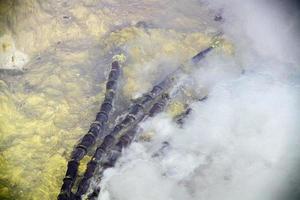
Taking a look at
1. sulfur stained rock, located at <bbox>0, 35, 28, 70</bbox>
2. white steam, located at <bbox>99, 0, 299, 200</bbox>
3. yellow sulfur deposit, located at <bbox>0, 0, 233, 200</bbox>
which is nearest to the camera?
white steam, located at <bbox>99, 0, 299, 200</bbox>

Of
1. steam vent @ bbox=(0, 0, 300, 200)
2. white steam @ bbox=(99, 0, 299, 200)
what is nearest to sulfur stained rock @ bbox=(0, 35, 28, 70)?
steam vent @ bbox=(0, 0, 300, 200)

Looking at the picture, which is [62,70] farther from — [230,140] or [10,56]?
[230,140]

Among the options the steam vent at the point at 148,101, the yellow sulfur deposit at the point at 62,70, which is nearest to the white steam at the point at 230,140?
the steam vent at the point at 148,101

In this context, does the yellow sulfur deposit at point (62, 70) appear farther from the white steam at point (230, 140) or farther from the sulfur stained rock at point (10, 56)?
the white steam at point (230, 140)

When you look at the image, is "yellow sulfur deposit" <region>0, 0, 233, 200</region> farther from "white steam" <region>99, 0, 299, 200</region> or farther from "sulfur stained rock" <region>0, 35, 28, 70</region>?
"white steam" <region>99, 0, 299, 200</region>

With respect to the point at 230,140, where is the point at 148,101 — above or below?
above

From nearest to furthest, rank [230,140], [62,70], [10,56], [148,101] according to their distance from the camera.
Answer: [230,140] → [148,101] → [10,56] → [62,70]

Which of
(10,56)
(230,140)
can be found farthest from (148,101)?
(10,56)
